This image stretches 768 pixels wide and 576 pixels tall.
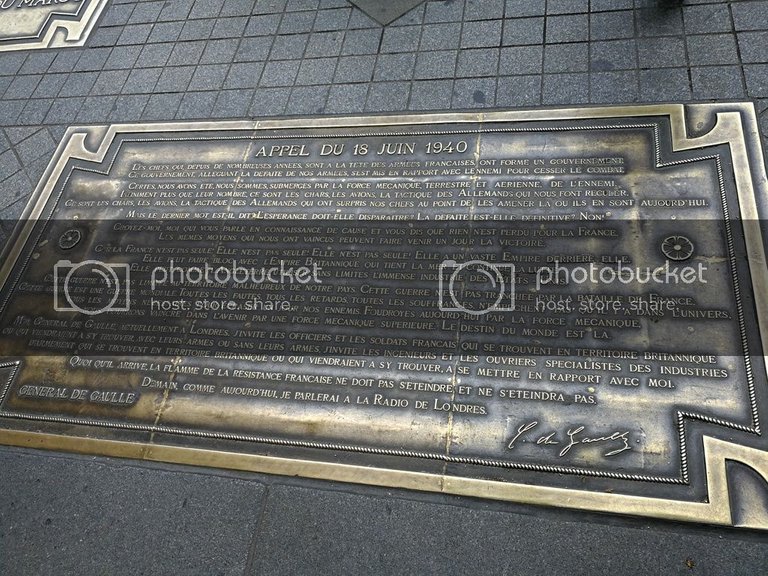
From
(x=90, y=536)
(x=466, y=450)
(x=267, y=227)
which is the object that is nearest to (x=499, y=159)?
(x=267, y=227)

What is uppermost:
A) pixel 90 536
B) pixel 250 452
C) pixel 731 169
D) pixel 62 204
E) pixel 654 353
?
pixel 731 169

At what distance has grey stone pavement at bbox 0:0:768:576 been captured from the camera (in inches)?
109

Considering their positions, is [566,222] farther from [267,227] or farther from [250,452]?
[250,452]

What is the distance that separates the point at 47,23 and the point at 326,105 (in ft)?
13.8

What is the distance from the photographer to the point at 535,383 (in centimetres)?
302

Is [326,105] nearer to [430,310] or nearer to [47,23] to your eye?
[430,310]

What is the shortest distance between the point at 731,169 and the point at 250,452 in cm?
368

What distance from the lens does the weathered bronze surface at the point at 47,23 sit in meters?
6.00
